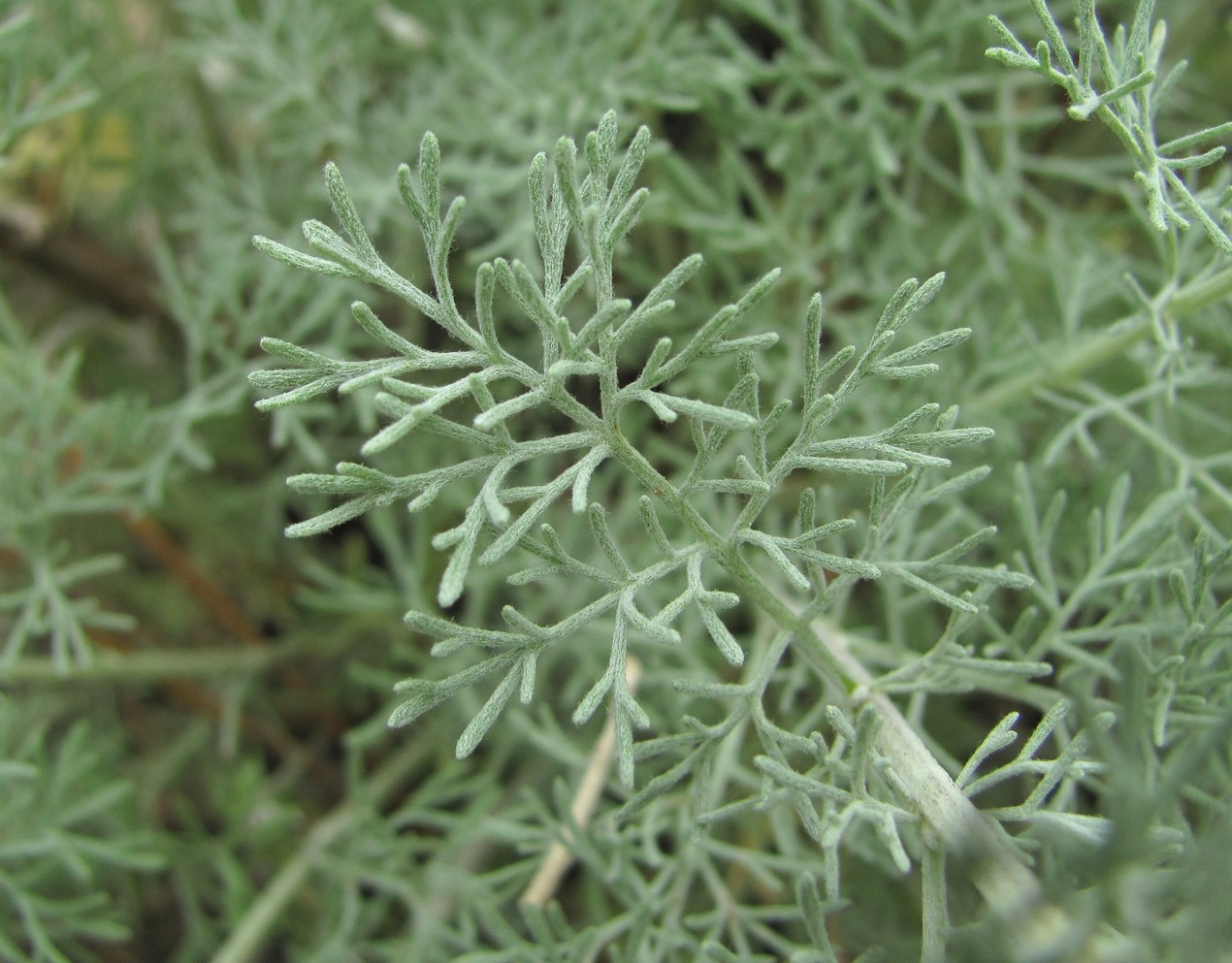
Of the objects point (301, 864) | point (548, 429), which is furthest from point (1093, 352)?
point (301, 864)

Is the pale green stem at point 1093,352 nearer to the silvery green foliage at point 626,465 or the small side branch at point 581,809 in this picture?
the silvery green foliage at point 626,465

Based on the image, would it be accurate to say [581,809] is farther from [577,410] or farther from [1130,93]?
[1130,93]

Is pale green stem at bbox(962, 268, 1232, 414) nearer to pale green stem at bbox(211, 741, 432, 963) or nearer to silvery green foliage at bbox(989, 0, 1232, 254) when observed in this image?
silvery green foliage at bbox(989, 0, 1232, 254)

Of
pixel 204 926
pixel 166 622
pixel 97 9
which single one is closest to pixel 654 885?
pixel 204 926

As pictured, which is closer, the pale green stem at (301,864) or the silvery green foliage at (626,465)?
the silvery green foliage at (626,465)

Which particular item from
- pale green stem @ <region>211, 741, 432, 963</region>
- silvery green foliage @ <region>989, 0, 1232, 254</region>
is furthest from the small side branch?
silvery green foliage @ <region>989, 0, 1232, 254</region>

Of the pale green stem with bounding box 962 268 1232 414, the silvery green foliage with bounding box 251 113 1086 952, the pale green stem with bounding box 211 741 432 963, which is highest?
the silvery green foliage with bounding box 251 113 1086 952

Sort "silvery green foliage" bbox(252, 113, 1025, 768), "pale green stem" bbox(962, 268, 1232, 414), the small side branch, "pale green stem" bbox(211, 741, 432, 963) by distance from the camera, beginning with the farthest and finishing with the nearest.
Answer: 1. "pale green stem" bbox(211, 741, 432, 963)
2. the small side branch
3. "pale green stem" bbox(962, 268, 1232, 414)
4. "silvery green foliage" bbox(252, 113, 1025, 768)

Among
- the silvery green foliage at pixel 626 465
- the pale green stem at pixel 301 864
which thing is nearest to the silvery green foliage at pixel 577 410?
the silvery green foliage at pixel 626 465
